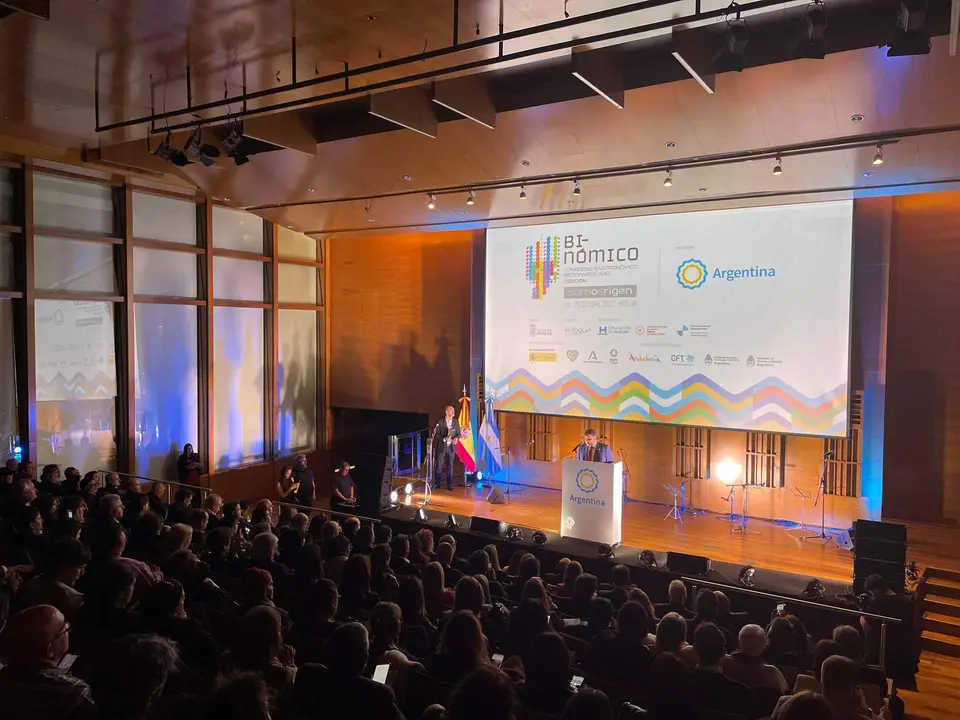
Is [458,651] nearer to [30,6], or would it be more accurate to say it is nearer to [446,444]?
[30,6]

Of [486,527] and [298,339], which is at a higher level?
[298,339]

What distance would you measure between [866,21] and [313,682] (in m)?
4.93

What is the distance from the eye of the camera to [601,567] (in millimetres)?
5906

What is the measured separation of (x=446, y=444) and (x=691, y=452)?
3.60 meters

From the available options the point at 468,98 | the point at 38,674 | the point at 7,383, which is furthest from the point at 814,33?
the point at 7,383

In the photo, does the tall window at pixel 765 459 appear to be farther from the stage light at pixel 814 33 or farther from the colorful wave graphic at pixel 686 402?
the stage light at pixel 814 33

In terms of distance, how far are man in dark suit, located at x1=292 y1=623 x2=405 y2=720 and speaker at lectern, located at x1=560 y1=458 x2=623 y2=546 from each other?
5110 mm

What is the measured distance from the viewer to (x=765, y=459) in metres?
8.85

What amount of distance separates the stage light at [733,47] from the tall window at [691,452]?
20.2ft

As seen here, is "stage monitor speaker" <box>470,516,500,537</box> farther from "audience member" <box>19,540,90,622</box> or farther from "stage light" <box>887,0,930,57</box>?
"stage light" <box>887,0,930,57</box>

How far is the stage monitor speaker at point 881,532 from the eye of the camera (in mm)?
5486

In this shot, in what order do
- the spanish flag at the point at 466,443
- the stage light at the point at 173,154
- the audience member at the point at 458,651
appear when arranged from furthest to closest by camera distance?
the spanish flag at the point at 466,443 → the stage light at the point at 173,154 → the audience member at the point at 458,651

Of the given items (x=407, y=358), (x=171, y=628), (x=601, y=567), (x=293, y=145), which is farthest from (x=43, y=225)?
(x=601, y=567)

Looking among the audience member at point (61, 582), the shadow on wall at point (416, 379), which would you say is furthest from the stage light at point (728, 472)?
the audience member at point (61, 582)
